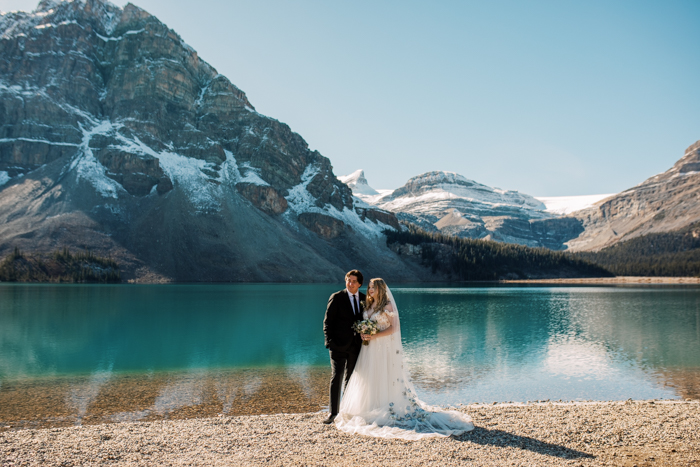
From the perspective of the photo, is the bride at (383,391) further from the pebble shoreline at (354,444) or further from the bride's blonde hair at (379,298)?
the pebble shoreline at (354,444)

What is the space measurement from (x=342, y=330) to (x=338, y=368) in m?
0.97

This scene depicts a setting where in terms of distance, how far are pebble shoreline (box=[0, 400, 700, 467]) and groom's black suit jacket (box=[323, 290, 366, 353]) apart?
A: 184 cm

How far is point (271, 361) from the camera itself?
2320 cm

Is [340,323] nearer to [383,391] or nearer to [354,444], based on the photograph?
[383,391]

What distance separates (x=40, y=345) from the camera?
2677 centimetres

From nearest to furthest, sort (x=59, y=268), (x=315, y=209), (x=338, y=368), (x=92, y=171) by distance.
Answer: (x=338, y=368)
(x=59, y=268)
(x=92, y=171)
(x=315, y=209)

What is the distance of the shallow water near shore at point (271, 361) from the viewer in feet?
52.0

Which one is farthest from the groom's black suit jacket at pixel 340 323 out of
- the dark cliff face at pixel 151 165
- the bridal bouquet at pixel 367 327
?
the dark cliff face at pixel 151 165

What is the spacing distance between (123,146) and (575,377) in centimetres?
15162

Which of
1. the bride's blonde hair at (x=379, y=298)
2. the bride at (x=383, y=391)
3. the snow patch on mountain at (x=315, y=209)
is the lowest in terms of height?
the bride at (x=383, y=391)

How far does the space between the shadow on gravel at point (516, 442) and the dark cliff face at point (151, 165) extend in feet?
346

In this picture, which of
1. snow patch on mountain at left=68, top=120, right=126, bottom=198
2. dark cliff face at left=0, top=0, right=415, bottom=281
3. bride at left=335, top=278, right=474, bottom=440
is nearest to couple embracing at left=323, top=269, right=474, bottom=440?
bride at left=335, top=278, right=474, bottom=440

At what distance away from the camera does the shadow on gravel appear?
8.54 meters

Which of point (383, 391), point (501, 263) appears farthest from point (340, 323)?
point (501, 263)
